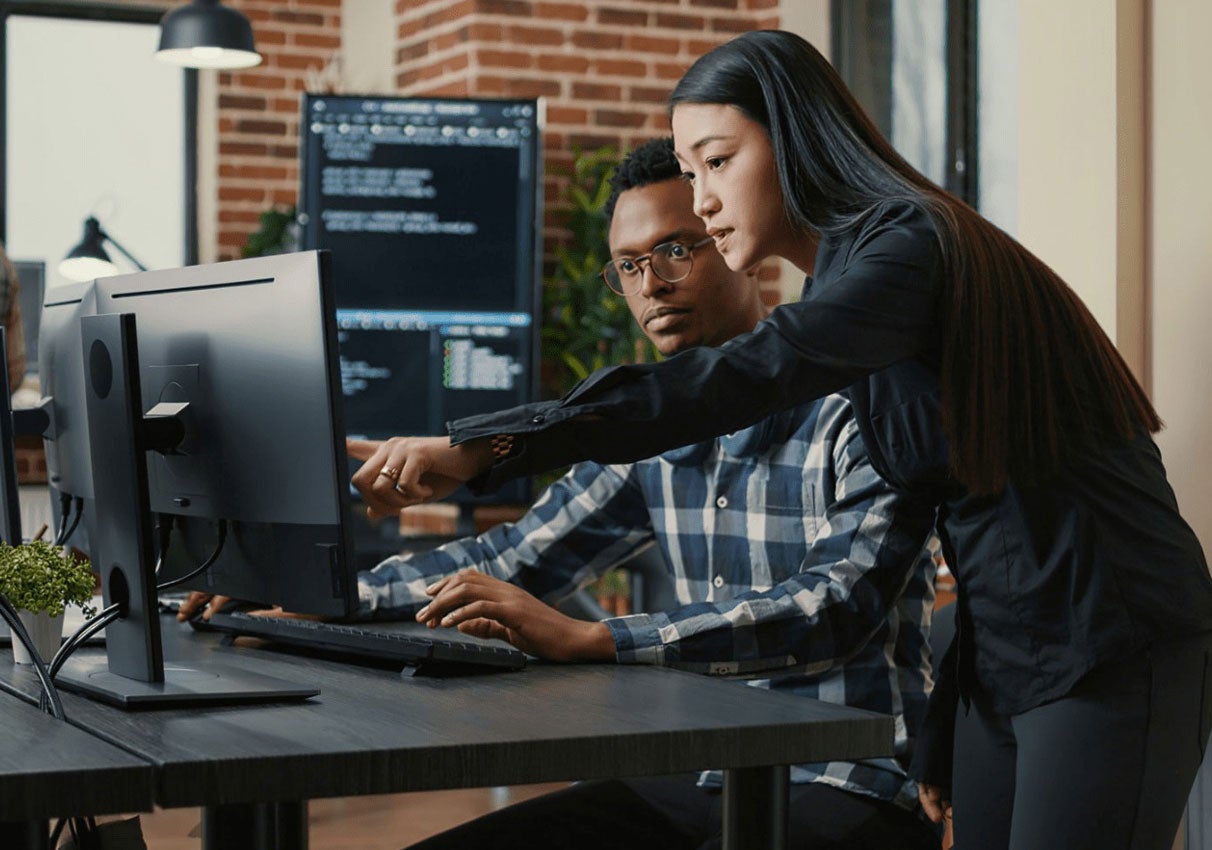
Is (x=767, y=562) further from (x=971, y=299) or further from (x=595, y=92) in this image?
(x=595, y=92)

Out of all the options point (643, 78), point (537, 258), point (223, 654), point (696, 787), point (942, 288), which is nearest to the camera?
point (942, 288)

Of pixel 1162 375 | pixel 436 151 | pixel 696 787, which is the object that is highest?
pixel 436 151

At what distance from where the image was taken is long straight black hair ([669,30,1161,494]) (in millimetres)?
1477

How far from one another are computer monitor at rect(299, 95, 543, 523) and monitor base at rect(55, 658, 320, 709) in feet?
10.2

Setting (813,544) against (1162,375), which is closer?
(813,544)

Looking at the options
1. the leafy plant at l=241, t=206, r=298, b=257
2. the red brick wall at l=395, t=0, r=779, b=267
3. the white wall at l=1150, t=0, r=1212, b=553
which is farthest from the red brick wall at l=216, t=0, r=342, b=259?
the white wall at l=1150, t=0, r=1212, b=553

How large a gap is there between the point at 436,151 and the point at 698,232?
2.66 meters

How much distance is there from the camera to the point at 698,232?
7.18 ft

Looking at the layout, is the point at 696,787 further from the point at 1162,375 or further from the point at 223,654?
the point at 1162,375

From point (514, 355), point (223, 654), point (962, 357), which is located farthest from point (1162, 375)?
point (514, 355)

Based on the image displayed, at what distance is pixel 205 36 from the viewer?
16.4 ft

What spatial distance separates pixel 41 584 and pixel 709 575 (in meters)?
0.82

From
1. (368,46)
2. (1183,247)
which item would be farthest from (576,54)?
(1183,247)

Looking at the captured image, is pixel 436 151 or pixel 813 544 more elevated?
pixel 436 151
